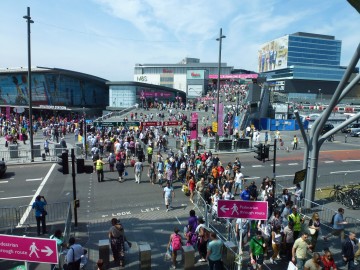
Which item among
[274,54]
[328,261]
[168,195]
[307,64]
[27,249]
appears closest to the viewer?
[27,249]

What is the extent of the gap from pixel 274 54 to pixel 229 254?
160 meters

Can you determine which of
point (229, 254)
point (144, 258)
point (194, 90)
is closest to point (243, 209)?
point (229, 254)

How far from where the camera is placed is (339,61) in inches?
5960

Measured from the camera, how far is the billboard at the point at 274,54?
5753 inches

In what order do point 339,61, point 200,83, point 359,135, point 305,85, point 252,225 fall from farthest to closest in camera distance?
point 339,61
point 305,85
point 200,83
point 359,135
point 252,225

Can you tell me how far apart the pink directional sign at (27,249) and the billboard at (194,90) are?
267ft

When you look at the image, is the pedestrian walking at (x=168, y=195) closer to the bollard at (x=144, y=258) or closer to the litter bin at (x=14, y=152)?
the bollard at (x=144, y=258)

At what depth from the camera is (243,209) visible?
8.38 m

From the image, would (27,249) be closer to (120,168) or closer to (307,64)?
(120,168)

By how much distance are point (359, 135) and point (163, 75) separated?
7558cm

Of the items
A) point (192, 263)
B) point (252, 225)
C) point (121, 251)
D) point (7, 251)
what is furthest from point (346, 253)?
point (7, 251)

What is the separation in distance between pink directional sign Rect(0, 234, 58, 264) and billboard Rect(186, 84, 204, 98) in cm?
8143

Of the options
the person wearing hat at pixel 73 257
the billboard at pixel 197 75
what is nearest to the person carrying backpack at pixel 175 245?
the person wearing hat at pixel 73 257

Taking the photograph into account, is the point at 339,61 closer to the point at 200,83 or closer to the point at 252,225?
the point at 200,83
